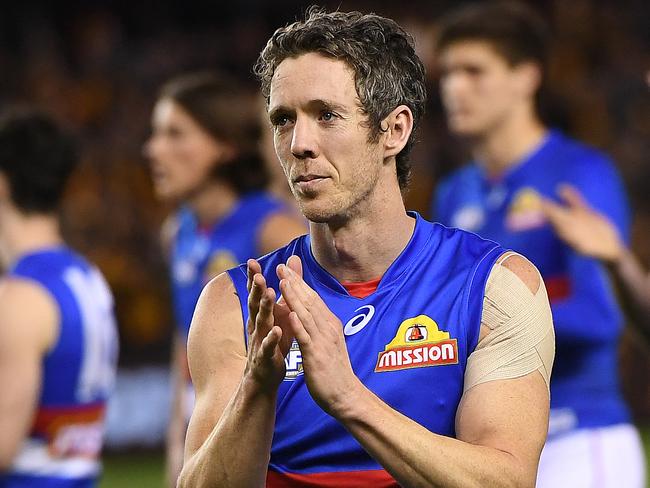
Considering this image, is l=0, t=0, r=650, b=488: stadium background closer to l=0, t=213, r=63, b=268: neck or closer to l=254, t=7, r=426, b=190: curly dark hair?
l=0, t=213, r=63, b=268: neck

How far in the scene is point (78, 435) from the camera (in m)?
5.24

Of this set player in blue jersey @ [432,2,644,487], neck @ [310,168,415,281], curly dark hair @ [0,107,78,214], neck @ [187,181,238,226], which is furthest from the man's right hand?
neck @ [187,181,238,226]

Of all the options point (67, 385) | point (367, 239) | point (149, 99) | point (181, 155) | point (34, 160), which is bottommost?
point (367, 239)

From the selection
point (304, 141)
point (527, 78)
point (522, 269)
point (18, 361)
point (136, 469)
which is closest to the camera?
point (304, 141)

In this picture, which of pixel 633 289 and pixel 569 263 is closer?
pixel 633 289

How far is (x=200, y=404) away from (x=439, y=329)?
0.64m

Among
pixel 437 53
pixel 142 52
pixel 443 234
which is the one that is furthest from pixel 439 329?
pixel 142 52

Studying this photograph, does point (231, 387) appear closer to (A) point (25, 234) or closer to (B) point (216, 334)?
(B) point (216, 334)

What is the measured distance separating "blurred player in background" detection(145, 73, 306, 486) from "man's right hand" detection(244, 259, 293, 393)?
3245mm

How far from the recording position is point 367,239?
10.5 feet

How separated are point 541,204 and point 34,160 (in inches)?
87.9

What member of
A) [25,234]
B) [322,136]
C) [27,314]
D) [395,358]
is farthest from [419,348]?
[25,234]

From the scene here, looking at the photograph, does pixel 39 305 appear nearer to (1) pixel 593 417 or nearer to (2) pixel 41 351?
(2) pixel 41 351

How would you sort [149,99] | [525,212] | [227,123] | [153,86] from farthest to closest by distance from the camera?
[153,86] < [149,99] < [227,123] < [525,212]
